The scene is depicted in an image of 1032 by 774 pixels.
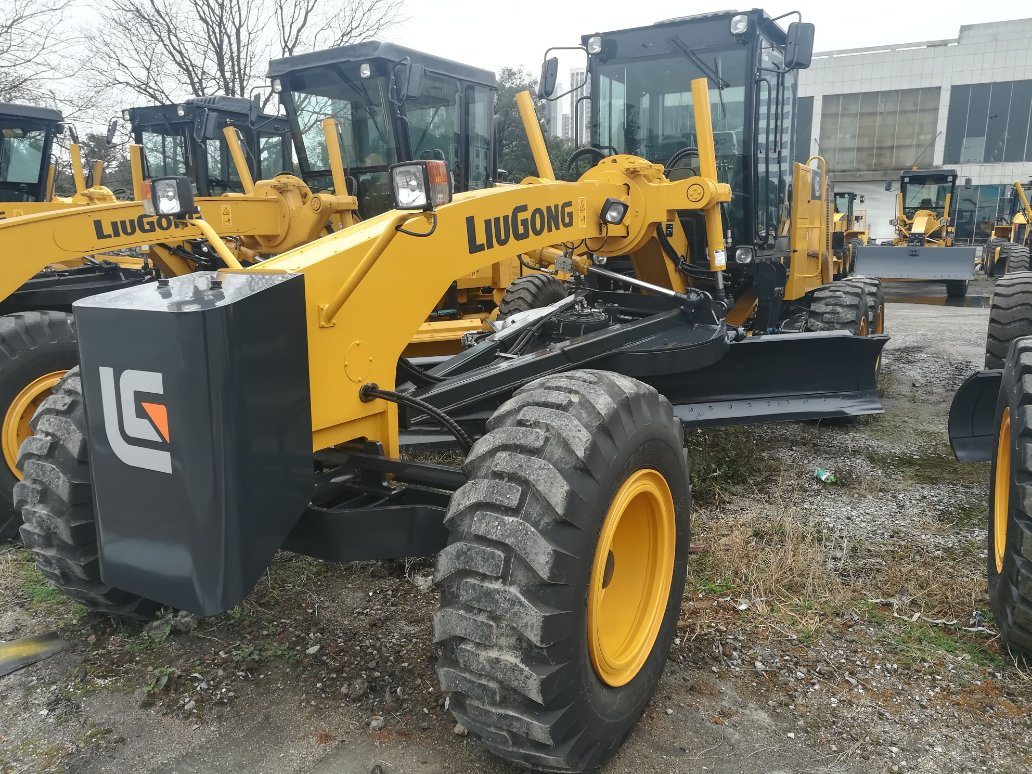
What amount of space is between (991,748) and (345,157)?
7.75 m

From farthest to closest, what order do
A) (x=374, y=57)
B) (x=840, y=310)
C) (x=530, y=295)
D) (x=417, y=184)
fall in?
(x=374, y=57)
(x=530, y=295)
(x=840, y=310)
(x=417, y=184)

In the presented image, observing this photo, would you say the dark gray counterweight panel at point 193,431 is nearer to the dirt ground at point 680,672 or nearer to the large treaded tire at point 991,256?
the dirt ground at point 680,672

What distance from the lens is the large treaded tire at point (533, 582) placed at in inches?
88.6

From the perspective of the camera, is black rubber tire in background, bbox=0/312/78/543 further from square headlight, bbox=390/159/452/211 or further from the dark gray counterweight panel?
square headlight, bbox=390/159/452/211

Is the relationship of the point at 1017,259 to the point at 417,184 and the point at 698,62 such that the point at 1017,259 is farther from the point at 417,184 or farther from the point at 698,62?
the point at 417,184

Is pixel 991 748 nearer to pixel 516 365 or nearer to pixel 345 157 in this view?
pixel 516 365

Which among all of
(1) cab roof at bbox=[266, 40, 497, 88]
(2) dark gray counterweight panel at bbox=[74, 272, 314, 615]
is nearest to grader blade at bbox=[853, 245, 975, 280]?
(1) cab roof at bbox=[266, 40, 497, 88]

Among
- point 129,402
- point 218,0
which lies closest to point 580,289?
point 129,402

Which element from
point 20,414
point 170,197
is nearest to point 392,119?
point 20,414

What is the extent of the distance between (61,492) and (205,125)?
924 cm

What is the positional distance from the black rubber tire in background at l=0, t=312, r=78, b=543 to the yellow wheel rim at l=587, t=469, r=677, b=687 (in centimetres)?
338

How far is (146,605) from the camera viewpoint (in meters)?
3.38

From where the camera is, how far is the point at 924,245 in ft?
61.2

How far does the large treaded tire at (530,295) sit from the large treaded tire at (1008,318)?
11.3ft
